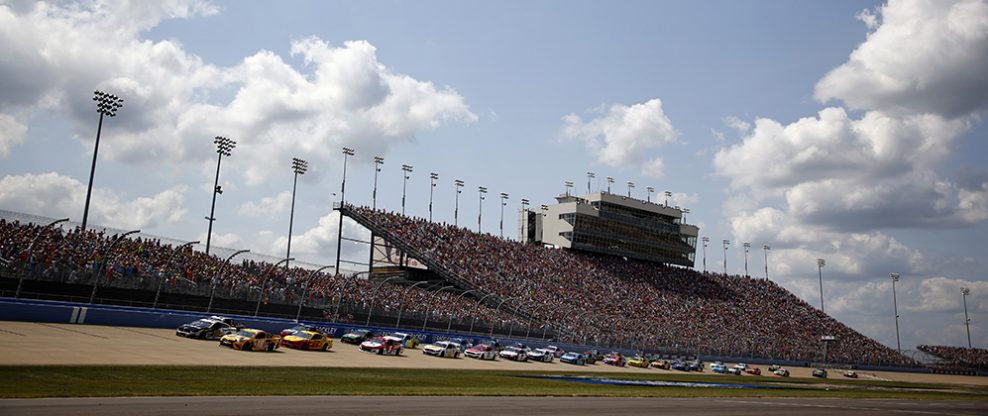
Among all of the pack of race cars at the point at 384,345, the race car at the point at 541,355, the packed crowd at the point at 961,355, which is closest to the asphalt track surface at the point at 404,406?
the pack of race cars at the point at 384,345

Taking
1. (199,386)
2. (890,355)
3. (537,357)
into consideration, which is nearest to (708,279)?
(890,355)

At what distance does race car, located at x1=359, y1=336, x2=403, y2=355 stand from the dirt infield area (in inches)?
32.9

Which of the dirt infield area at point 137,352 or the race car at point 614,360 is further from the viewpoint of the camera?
the race car at point 614,360

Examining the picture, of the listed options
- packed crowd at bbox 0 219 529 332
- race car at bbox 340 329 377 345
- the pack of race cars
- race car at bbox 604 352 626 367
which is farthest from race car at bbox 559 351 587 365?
race car at bbox 340 329 377 345

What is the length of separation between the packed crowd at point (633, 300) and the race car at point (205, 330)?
3864cm

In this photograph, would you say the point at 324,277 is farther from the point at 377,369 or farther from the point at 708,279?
the point at 708,279

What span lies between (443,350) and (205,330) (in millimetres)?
15308

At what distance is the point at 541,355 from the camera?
51469 mm

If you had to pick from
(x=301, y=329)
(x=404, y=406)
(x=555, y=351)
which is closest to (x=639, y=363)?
→ (x=555, y=351)

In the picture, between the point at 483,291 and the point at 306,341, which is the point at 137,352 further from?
the point at 483,291

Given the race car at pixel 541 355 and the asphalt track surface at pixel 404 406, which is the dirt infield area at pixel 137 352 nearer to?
the asphalt track surface at pixel 404 406

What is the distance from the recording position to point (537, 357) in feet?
168

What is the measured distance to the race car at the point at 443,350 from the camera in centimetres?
4471

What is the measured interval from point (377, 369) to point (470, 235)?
5599 cm
